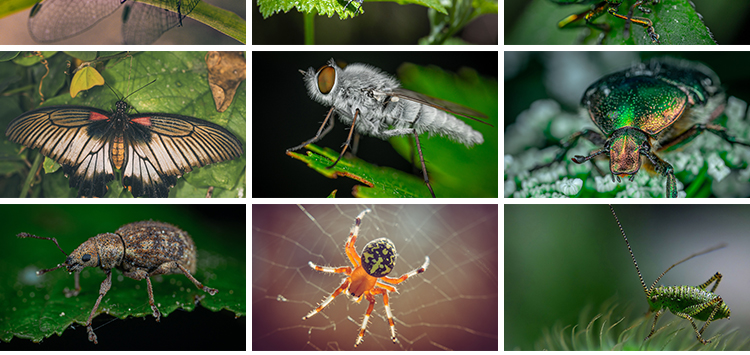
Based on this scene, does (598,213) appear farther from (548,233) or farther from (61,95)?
(61,95)

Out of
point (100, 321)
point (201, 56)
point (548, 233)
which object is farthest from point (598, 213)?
point (100, 321)

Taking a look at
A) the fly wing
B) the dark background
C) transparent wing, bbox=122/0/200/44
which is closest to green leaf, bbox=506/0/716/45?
the dark background

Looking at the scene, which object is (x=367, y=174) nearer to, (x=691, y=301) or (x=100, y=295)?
(x=100, y=295)

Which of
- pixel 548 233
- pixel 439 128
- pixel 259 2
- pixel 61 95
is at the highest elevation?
pixel 259 2

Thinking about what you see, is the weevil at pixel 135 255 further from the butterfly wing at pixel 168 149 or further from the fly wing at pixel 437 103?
the fly wing at pixel 437 103

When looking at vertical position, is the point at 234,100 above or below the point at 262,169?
above

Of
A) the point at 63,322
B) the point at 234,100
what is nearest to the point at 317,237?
the point at 234,100
